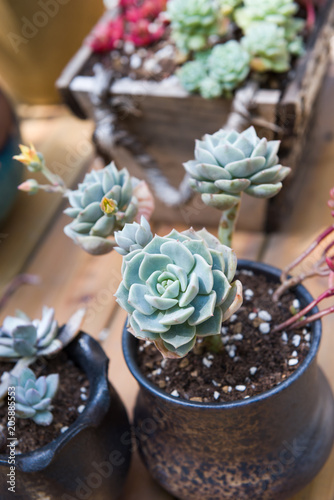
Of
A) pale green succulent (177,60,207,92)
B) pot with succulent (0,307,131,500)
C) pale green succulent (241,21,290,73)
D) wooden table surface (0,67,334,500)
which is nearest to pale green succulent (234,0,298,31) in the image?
pale green succulent (241,21,290,73)

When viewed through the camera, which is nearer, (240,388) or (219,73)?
(240,388)

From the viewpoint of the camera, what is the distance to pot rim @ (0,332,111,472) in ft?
1.76

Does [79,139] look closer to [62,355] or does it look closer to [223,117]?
[223,117]

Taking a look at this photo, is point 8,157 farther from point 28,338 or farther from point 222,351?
point 222,351

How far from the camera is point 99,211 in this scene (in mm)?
513

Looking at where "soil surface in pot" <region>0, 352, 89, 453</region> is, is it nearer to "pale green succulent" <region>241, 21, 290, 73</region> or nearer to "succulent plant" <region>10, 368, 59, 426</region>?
"succulent plant" <region>10, 368, 59, 426</region>

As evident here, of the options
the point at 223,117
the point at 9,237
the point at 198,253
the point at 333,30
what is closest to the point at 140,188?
the point at 198,253

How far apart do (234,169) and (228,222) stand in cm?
10

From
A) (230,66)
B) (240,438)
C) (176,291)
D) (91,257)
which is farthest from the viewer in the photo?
(91,257)

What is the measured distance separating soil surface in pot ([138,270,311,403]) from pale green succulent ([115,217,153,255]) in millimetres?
182

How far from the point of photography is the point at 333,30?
1147 millimetres

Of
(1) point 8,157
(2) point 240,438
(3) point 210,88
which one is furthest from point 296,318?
(1) point 8,157

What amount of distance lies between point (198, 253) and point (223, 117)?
56 cm

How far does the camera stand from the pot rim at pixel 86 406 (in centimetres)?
54
